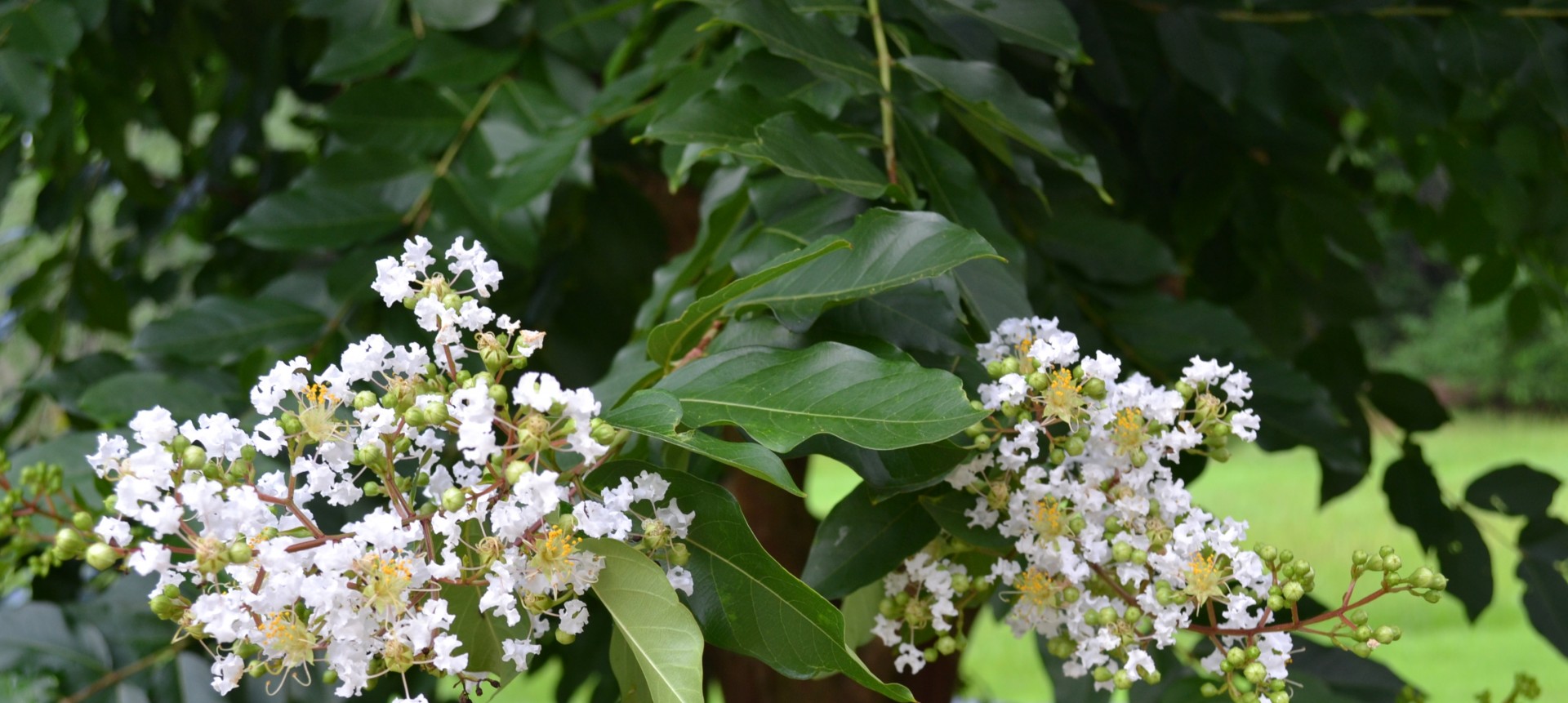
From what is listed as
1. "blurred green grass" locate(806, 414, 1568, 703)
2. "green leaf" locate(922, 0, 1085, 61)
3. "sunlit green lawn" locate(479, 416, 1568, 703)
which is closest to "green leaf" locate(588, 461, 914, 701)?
"green leaf" locate(922, 0, 1085, 61)

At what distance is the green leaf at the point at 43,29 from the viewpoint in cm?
110

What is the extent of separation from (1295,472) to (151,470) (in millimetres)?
7888

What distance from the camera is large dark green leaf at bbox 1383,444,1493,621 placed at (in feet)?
3.84

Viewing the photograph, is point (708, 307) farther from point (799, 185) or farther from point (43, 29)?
point (43, 29)

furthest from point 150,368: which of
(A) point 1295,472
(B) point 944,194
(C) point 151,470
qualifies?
(A) point 1295,472

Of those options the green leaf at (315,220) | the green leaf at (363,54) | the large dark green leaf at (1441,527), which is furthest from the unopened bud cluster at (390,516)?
the large dark green leaf at (1441,527)

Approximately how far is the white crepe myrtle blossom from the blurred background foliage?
0.05 metres

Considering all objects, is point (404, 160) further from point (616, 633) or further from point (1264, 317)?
point (1264, 317)

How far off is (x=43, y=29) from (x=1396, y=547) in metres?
4.09

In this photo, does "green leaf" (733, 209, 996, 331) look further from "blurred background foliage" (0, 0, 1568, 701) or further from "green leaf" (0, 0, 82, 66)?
"green leaf" (0, 0, 82, 66)

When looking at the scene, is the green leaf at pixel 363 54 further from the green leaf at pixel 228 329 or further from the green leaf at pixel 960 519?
the green leaf at pixel 960 519

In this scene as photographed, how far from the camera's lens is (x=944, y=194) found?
735 mm

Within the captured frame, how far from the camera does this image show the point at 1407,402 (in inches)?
51.5

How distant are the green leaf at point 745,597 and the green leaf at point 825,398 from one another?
0.13 feet
